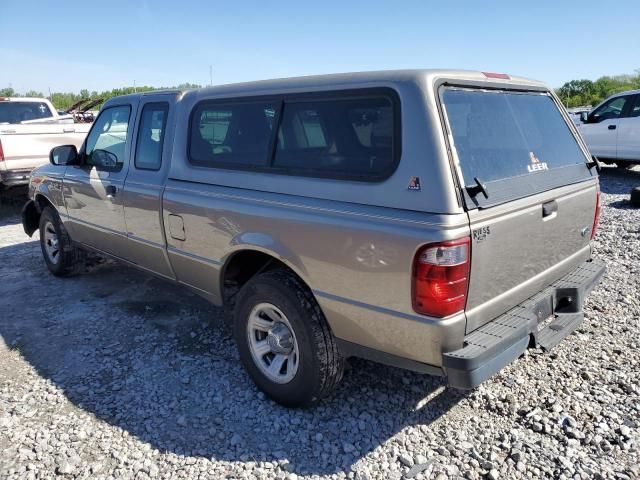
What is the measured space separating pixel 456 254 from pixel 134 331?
3010 millimetres

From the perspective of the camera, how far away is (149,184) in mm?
3957

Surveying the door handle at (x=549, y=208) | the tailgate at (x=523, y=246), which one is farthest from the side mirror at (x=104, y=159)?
the door handle at (x=549, y=208)

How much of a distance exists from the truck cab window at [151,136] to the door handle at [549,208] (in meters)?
→ 2.72

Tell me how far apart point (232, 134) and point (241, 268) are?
911 millimetres

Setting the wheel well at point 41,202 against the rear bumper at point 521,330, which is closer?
the rear bumper at point 521,330

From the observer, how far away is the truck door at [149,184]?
391 centimetres

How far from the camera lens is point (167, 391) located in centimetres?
341

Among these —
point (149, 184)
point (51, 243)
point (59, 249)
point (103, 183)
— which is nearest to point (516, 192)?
point (149, 184)

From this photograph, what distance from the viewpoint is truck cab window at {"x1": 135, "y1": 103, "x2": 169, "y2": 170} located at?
3987 mm

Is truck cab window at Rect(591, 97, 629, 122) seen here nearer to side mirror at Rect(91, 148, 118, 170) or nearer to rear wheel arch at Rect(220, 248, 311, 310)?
rear wheel arch at Rect(220, 248, 311, 310)

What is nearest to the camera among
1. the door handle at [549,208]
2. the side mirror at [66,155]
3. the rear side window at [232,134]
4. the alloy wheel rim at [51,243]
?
the door handle at [549,208]

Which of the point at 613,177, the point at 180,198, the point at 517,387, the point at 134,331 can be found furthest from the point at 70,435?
the point at 613,177

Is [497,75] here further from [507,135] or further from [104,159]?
[104,159]

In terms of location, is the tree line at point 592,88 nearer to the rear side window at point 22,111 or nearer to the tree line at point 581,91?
the tree line at point 581,91
